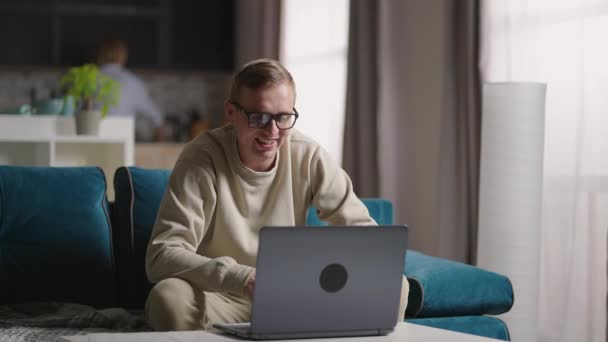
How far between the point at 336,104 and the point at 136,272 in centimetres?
358

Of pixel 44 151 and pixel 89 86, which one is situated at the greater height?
pixel 89 86

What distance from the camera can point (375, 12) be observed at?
17.3 feet

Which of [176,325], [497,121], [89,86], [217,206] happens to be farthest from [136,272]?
[89,86]

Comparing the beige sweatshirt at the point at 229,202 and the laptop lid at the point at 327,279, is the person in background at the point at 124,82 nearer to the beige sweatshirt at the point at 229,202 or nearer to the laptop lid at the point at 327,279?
the beige sweatshirt at the point at 229,202

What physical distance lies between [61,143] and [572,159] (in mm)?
2580

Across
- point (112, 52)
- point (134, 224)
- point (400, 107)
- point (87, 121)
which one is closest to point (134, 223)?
point (134, 224)

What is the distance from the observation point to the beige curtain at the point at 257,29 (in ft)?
23.5

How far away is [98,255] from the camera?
9.11 feet

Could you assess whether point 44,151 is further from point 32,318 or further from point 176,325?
point 176,325

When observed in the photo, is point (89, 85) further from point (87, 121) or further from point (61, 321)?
point (61, 321)

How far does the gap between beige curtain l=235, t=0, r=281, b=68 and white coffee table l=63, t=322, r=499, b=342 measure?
5.42 m

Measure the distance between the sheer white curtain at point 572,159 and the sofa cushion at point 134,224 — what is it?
1812 millimetres

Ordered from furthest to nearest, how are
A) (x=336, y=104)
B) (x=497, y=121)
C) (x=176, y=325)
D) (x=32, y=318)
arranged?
(x=336, y=104) → (x=497, y=121) → (x=32, y=318) → (x=176, y=325)

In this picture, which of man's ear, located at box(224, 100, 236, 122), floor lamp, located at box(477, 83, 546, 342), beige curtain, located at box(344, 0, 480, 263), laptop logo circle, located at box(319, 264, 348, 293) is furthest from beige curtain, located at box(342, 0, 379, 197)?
laptop logo circle, located at box(319, 264, 348, 293)
